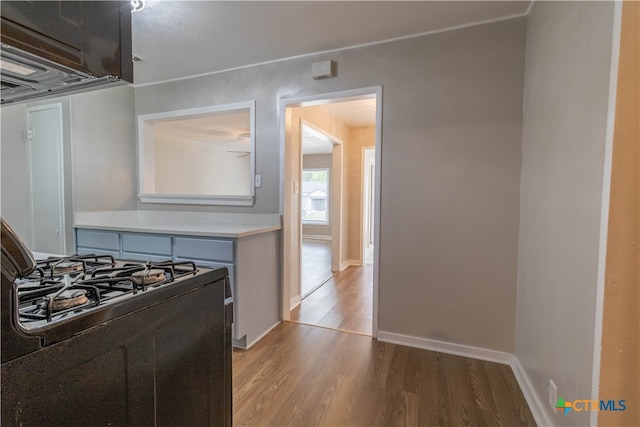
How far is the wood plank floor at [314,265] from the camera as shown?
13.1 ft

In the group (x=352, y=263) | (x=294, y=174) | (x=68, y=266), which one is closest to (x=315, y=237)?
(x=352, y=263)

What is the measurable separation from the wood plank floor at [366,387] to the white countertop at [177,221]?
0.96 meters

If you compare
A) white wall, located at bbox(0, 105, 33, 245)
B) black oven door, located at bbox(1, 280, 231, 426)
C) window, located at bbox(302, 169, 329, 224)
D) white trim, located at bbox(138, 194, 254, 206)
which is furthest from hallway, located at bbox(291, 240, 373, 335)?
window, located at bbox(302, 169, 329, 224)

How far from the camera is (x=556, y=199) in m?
1.43

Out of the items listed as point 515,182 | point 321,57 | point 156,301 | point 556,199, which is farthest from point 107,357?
point 321,57

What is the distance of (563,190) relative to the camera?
4.44 feet

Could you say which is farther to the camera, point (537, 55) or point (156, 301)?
point (537, 55)

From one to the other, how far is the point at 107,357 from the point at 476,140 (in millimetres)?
2269

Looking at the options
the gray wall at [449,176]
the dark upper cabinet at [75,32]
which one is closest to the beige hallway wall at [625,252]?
the gray wall at [449,176]

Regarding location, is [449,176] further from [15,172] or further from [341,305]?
[15,172]

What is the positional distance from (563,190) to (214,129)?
4.63 m

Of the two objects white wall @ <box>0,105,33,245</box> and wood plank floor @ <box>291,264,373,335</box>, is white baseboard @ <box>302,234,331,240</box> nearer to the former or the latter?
wood plank floor @ <box>291,264,373,335</box>

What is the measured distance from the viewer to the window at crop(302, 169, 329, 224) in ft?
26.9

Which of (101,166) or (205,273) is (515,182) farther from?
(101,166)
